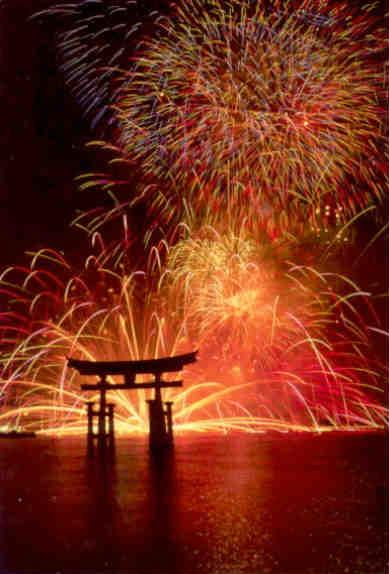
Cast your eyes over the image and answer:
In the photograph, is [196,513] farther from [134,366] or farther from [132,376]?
[132,376]

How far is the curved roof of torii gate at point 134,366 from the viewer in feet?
53.7

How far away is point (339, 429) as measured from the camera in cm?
2019

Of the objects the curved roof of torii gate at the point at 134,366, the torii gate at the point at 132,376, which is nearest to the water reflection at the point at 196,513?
the torii gate at the point at 132,376

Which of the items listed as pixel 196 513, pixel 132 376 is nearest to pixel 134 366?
pixel 132 376

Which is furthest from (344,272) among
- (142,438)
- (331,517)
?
(331,517)

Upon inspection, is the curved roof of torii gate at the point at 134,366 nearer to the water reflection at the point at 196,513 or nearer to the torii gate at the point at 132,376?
the torii gate at the point at 132,376

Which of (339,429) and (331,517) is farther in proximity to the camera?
(339,429)

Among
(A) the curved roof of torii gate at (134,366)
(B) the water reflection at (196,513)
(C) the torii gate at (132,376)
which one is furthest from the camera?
(A) the curved roof of torii gate at (134,366)

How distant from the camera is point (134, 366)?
1658 centimetres

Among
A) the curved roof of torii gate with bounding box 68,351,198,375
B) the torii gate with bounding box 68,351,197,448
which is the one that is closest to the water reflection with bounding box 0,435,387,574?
the torii gate with bounding box 68,351,197,448

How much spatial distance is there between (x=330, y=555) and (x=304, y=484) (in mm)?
3673

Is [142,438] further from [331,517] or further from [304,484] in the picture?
[331,517]

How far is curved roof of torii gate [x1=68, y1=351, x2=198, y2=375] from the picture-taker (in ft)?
53.7

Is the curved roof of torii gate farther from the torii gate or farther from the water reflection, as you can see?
the water reflection
